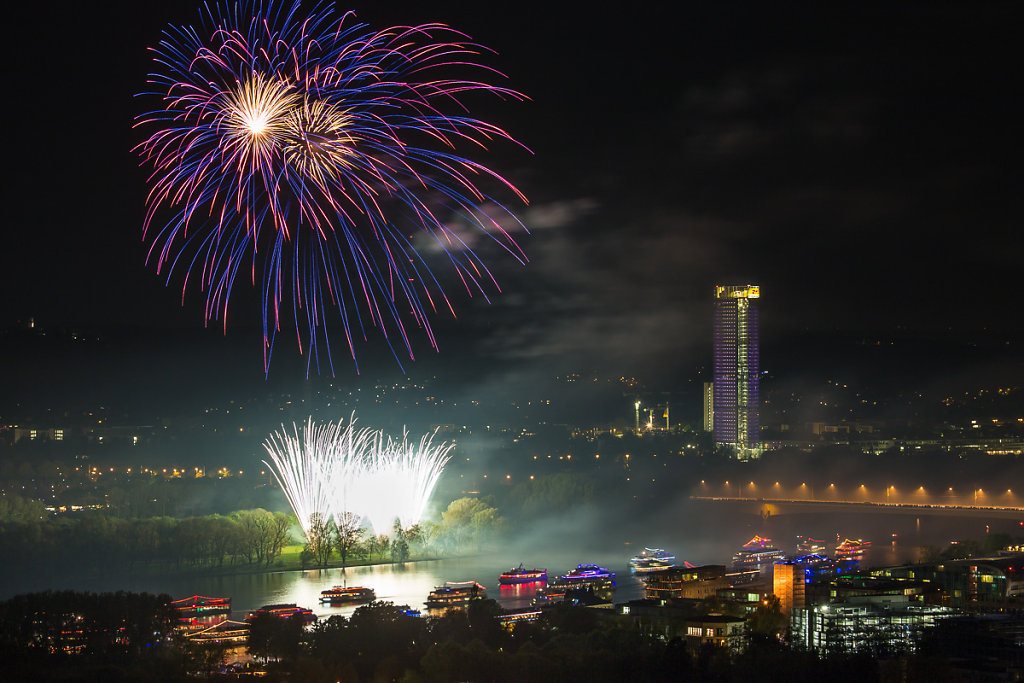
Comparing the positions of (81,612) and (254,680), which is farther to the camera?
(81,612)

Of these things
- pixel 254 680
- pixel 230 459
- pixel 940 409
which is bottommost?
pixel 254 680

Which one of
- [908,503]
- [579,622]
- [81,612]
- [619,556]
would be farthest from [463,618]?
[908,503]

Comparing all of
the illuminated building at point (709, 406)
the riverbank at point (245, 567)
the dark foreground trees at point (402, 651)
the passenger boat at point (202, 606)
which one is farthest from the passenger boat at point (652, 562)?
the illuminated building at point (709, 406)

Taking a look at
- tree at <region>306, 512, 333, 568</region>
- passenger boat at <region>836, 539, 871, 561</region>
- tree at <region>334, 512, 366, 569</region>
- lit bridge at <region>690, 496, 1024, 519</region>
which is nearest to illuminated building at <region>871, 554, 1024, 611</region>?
passenger boat at <region>836, 539, 871, 561</region>

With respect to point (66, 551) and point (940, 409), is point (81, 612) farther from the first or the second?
point (940, 409)

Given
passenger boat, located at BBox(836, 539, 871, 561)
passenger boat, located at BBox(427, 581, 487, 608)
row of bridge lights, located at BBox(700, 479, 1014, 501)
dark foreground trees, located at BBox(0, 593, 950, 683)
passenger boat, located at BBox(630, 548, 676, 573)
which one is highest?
row of bridge lights, located at BBox(700, 479, 1014, 501)

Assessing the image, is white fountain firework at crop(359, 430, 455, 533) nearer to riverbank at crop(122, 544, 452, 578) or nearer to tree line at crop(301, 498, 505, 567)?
tree line at crop(301, 498, 505, 567)

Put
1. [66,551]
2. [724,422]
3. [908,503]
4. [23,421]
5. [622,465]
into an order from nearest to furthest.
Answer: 1. [66,551]
2. [23,421]
3. [908,503]
4. [622,465]
5. [724,422]
